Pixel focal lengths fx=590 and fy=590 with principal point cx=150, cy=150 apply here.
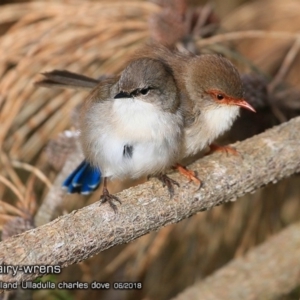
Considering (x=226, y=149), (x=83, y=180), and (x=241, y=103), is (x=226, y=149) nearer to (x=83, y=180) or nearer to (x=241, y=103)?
(x=241, y=103)

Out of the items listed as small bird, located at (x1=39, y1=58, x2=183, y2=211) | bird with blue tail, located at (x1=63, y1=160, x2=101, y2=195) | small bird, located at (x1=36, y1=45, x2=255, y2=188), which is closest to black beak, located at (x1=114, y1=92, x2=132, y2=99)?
small bird, located at (x1=39, y1=58, x2=183, y2=211)

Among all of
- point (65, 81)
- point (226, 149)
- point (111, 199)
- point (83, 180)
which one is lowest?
point (83, 180)

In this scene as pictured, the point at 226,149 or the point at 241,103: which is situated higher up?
the point at 241,103

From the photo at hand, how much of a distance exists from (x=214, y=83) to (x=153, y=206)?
611mm

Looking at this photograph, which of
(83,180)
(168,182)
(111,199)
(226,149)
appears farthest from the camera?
(83,180)

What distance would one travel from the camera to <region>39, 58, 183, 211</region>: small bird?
5.97 feet

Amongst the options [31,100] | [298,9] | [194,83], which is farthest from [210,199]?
[298,9]

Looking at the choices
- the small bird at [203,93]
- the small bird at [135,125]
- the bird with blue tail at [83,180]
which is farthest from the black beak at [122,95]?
the bird with blue tail at [83,180]

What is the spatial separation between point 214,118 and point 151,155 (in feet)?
1.10

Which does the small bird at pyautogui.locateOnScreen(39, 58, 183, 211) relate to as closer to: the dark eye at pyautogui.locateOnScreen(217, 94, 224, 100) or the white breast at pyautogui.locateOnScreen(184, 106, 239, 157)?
the white breast at pyautogui.locateOnScreen(184, 106, 239, 157)

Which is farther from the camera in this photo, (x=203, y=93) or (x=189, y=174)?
(x=203, y=93)

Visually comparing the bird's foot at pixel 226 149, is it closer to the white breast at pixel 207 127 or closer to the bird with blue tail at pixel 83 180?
the white breast at pixel 207 127

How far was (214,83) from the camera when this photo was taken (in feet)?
6.79

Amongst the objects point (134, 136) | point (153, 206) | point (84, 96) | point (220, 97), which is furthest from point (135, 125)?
point (84, 96)
